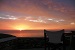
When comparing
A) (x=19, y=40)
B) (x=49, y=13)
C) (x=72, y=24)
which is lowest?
(x=19, y=40)

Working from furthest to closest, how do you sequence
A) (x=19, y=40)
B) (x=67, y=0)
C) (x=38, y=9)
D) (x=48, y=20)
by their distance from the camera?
1. (x=48, y=20)
2. (x=38, y=9)
3. (x=67, y=0)
4. (x=19, y=40)

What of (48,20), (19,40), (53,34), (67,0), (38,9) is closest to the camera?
(53,34)

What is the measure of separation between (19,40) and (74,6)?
359 centimetres

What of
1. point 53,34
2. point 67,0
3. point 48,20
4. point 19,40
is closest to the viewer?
point 53,34

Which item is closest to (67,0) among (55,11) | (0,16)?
(55,11)

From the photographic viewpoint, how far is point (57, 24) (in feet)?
33.6

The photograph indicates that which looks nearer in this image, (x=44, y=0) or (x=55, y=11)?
(x=44, y=0)

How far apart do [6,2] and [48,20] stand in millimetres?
3014

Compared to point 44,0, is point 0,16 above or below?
below

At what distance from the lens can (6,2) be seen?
875 cm

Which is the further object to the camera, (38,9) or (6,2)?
(38,9)

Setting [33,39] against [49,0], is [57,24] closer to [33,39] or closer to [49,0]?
[49,0]

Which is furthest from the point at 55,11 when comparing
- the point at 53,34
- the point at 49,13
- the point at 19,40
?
the point at 53,34

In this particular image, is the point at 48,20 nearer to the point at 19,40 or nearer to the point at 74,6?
the point at 74,6
